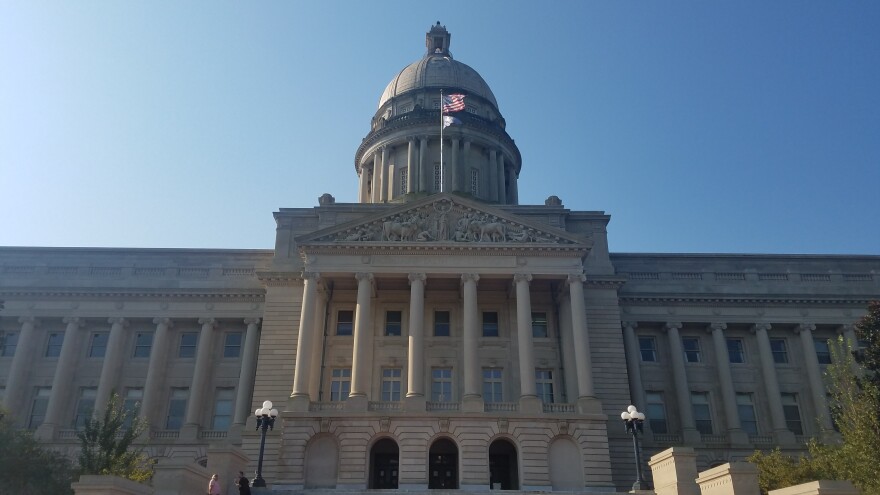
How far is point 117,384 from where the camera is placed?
4356cm

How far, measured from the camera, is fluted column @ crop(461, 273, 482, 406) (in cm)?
3650

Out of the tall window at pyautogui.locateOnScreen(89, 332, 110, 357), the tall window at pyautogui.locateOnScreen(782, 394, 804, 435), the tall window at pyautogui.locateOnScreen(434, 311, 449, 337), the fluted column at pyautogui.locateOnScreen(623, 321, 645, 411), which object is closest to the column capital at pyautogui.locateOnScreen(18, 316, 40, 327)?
the tall window at pyautogui.locateOnScreen(89, 332, 110, 357)

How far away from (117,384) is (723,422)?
37.6m

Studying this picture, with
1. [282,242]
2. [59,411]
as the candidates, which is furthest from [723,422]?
[59,411]

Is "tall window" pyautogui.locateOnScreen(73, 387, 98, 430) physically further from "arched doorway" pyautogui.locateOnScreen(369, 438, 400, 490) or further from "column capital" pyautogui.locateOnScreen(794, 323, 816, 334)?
"column capital" pyautogui.locateOnScreen(794, 323, 816, 334)

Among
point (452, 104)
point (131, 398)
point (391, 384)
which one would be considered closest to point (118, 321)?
point (131, 398)

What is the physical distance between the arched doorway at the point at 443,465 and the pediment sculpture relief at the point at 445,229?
1144cm

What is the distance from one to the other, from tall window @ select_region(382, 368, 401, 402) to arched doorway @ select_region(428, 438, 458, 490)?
378cm

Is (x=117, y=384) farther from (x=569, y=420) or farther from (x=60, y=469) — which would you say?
(x=569, y=420)

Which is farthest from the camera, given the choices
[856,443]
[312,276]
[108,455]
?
[312,276]

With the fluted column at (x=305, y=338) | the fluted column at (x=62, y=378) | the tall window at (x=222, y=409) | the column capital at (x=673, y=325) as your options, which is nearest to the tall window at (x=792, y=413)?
the column capital at (x=673, y=325)

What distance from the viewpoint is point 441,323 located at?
139ft

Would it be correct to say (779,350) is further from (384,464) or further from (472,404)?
(384,464)

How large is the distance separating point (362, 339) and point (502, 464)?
1018 cm
